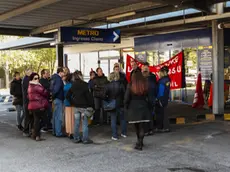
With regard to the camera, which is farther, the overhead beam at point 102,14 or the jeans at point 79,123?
the overhead beam at point 102,14

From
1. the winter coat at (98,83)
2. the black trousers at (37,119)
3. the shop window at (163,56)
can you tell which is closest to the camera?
the black trousers at (37,119)

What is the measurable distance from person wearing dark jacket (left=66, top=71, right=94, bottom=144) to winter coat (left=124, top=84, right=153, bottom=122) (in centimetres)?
102

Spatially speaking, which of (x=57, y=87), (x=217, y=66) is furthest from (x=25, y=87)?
(x=217, y=66)

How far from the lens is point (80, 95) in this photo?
785cm

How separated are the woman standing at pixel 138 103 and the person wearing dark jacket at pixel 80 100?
102cm

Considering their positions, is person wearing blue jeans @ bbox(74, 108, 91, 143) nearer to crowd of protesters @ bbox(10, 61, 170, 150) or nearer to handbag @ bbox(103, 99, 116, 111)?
crowd of protesters @ bbox(10, 61, 170, 150)

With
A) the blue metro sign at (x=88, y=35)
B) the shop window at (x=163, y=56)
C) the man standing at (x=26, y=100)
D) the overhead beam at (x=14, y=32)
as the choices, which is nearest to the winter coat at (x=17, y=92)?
the man standing at (x=26, y=100)

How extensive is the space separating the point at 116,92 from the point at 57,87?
59.3 inches

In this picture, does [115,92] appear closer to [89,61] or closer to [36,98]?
[36,98]

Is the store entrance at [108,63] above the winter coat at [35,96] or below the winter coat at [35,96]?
above

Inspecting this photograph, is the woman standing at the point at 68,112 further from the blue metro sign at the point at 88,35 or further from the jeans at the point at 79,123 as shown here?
the blue metro sign at the point at 88,35

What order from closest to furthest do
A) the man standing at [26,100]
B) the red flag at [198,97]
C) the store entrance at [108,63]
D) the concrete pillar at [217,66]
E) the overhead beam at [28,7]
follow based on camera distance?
the man standing at [26,100] < the overhead beam at [28,7] < the concrete pillar at [217,66] < the red flag at [198,97] < the store entrance at [108,63]

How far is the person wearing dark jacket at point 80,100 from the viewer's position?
7.86m

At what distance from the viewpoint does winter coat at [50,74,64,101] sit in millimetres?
8562
